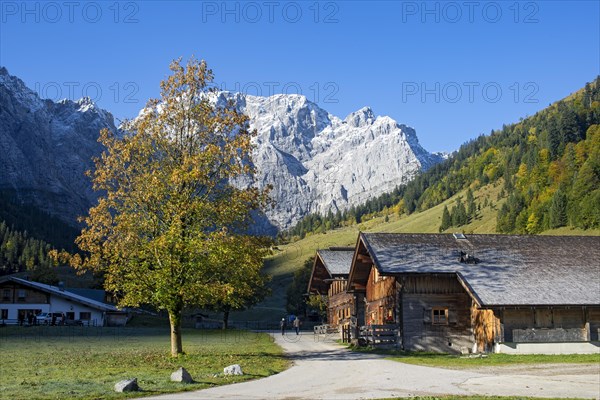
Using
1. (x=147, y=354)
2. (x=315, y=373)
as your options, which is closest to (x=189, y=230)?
(x=147, y=354)

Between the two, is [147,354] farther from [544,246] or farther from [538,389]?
[544,246]

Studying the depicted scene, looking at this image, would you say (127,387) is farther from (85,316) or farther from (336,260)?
(85,316)

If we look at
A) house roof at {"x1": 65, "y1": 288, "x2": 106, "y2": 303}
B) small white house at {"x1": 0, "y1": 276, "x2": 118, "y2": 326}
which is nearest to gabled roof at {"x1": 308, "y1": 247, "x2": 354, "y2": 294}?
small white house at {"x1": 0, "y1": 276, "x2": 118, "y2": 326}

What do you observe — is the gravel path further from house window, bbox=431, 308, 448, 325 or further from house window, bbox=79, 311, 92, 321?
house window, bbox=79, 311, 92, 321

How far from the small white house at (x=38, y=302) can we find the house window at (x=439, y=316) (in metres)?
66.6

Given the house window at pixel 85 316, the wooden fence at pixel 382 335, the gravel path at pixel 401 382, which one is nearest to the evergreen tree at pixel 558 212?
the house window at pixel 85 316

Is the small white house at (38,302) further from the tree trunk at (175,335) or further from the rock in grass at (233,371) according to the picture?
the rock in grass at (233,371)

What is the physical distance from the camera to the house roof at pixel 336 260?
229 ft

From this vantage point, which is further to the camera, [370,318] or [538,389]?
[370,318]

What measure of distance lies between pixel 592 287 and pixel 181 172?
92.5 ft

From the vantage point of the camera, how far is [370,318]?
54.0 m

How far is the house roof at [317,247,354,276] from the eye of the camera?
6975cm

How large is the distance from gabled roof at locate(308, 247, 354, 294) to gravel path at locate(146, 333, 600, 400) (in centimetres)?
3608

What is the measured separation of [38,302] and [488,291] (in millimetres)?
77911
